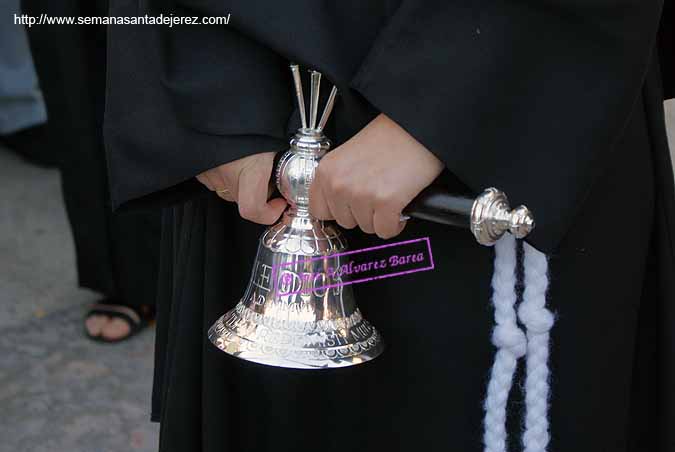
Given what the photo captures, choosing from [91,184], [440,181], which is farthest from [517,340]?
[91,184]

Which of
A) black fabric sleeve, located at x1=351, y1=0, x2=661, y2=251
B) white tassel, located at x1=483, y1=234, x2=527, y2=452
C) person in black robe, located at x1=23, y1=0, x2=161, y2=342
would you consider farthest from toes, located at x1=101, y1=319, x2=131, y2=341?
black fabric sleeve, located at x1=351, y1=0, x2=661, y2=251

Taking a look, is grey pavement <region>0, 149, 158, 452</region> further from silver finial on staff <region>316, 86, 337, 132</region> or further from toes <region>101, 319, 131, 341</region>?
silver finial on staff <region>316, 86, 337, 132</region>

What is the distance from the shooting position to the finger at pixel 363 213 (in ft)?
2.97

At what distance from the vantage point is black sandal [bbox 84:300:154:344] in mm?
2750

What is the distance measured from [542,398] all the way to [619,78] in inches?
14.6

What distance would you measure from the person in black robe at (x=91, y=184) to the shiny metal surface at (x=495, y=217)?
158 centimetres

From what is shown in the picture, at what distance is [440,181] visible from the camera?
95 centimetres

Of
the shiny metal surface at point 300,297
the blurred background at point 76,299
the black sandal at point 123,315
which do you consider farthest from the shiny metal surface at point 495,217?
the black sandal at point 123,315

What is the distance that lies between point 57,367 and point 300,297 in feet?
6.02

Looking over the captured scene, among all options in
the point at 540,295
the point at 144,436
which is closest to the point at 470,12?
the point at 540,295

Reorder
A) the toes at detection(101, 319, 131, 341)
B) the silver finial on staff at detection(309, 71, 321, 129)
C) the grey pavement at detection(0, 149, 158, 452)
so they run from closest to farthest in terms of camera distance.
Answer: the silver finial on staff at detection(309, 71, 321, 129), the grey pavement at detection(0, 149, 158, 452), the toes at detection(101, 319, 131, 341)

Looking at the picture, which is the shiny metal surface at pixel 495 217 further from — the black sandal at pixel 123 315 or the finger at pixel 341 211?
the black sandal at pixel 123 315

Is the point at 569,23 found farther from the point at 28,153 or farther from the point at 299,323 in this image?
the point at 28,153

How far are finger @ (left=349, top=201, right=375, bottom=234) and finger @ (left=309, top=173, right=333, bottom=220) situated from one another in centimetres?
4
